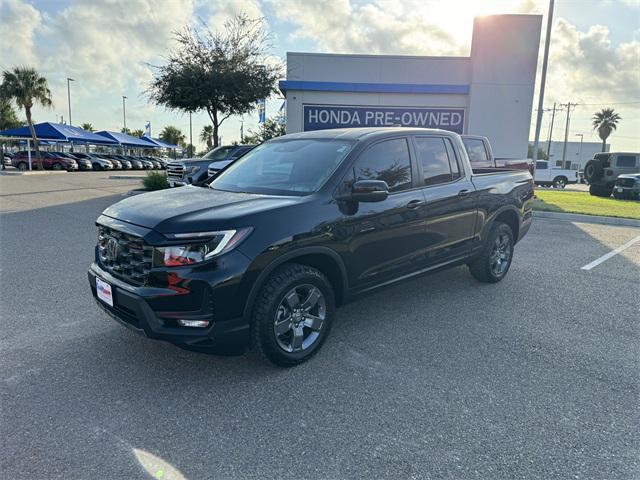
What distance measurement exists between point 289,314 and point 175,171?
12.3m

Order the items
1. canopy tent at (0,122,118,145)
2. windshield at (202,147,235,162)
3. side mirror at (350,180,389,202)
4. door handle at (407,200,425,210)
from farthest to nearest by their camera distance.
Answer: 1. canopy tent at (0,122,118,145)
2. windshield at (202,147,235,162)
3. door handle at (407,200,425,210)
4. side mirror at (350,180,389,202)

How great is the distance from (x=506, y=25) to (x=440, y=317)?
14.1 m

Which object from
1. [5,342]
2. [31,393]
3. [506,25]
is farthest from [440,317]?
[506,25]

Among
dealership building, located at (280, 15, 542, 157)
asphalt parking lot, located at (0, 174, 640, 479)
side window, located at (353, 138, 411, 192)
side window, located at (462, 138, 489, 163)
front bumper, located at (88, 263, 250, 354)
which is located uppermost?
dealership building, located at (280, 15, 542, 157)

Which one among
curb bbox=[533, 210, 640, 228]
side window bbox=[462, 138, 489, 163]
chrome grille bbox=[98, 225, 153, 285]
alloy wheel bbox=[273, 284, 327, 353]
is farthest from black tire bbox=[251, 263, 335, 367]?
curb bbox=[533, 210, 640, 228]

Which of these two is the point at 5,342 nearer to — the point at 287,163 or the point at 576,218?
the point at 287,163

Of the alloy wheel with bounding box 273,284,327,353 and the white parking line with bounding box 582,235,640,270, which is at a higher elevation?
the alloy wheel with bounding box 273,284,327,353

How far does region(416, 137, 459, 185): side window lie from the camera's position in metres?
4.33

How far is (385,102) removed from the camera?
15.0 m

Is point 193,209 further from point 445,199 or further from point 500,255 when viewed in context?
point 500,255

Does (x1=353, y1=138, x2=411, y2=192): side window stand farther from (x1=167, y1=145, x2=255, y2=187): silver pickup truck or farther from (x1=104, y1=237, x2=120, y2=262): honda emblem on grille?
(x1=167, y1=145, x2=255, y2=187): silver pickup truck

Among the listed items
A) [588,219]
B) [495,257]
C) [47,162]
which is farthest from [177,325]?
[47,162]

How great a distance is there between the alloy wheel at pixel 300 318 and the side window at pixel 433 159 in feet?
5.75

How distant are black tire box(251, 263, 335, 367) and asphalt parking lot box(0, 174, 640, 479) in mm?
164
